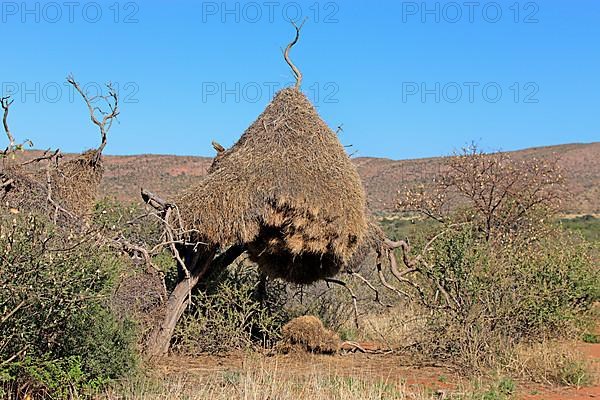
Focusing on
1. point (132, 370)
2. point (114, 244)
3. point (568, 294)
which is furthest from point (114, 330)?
point (568, 294)

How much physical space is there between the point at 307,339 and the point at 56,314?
15.0 ft

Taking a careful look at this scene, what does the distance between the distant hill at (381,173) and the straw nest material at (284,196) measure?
35.8 metres

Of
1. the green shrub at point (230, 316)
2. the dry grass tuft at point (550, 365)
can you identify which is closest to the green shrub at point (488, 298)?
the dry grass tuft at point (550, 365)

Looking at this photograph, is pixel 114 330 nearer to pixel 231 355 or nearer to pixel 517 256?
pixel 231 355

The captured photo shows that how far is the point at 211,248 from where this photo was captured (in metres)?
10.3

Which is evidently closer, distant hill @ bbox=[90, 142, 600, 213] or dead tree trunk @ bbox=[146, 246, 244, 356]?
dead tree trunk @ bbox=[146, 246, 244, 356]

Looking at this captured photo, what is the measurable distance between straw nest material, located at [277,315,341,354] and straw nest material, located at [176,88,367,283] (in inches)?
37.6

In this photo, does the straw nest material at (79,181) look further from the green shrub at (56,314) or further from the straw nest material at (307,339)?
the straw nest material at (307,339)

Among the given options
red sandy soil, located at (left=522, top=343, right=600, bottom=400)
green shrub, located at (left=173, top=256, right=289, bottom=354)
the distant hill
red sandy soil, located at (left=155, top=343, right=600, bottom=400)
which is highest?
the distant hill

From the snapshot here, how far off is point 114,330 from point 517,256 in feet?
17.8

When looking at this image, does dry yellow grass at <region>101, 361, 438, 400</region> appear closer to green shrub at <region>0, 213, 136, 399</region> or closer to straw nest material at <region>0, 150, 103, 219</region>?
green shrub at <region>0, 213, 136, 399</region>

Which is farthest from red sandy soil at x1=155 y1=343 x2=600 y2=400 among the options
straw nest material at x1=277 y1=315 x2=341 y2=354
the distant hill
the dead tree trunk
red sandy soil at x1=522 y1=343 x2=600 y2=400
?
the distant hill

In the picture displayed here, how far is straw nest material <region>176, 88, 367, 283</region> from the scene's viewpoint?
9.55m

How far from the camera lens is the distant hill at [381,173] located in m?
53.1
